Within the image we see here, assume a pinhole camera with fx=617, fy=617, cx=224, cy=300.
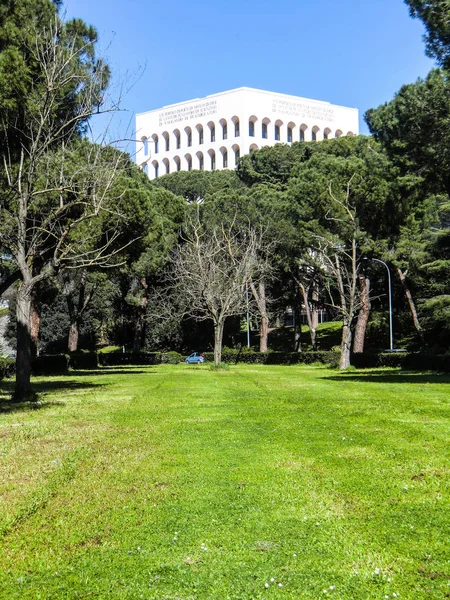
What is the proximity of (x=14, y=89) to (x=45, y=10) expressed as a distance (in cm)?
287

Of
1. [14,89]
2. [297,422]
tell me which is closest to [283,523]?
[297,422]

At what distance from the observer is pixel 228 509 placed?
18.4 feet

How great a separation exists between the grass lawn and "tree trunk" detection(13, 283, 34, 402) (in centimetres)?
417

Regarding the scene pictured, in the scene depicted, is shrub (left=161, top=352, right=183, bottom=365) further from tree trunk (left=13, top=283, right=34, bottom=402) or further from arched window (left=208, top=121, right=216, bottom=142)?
arched window (left=208, top=121, right=216, bottom=142)

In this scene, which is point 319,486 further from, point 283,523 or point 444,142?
point 444,142

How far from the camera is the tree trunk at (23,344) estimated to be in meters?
15.2

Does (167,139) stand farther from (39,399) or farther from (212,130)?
(39,399)

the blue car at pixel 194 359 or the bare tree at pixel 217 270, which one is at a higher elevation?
the bare tree at pixel 217 270

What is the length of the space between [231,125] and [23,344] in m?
87.3

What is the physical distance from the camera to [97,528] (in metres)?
5.24

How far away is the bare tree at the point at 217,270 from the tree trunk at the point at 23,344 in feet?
57.3

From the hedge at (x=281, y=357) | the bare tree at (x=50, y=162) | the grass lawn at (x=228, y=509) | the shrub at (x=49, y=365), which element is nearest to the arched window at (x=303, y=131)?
the hedge at (x=281, y=357)

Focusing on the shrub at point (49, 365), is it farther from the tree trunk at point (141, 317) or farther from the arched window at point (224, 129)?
the arched window at point (224, 129)

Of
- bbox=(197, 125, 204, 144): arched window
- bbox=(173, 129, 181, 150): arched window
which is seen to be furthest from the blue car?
bbox=(173, 129, 181, 150): arched window
